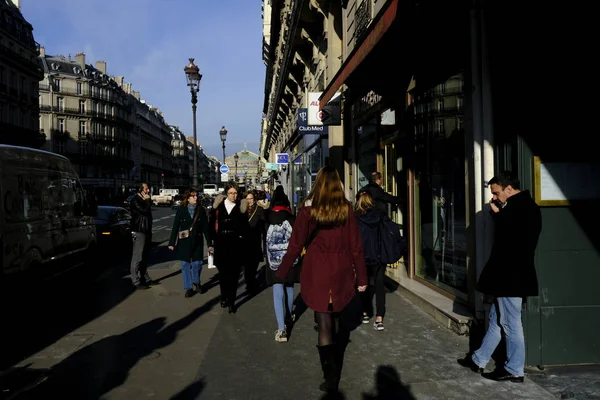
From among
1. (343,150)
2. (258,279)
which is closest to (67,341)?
(258,279)

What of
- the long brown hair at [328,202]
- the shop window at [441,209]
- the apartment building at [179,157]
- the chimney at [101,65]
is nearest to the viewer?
the long brown hair at [328,202]

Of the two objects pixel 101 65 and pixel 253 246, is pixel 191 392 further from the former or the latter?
pixel 101 65

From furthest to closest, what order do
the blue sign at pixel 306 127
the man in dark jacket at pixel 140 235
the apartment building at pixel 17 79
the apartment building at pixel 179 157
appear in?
the apartment building at pixel 179 157 < the apartment building at pixel 17 79 < the blue sign at pixel 306 127 < the man in dark jacket at pixel 140 235

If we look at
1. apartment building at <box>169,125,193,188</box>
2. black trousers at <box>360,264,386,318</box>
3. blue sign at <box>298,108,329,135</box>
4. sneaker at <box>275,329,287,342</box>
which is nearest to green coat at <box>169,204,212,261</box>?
sneaker at <box>275,329,287,342</box>

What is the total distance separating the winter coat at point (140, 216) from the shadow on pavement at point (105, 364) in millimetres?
2711

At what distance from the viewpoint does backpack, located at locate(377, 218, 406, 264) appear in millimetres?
6020

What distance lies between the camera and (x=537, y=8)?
4.41 m

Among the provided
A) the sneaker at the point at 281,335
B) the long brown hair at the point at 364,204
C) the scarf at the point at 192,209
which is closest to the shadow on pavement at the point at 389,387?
the sneaker at the point at 281,335

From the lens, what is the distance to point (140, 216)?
8750mm

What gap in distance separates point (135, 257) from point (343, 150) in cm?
752

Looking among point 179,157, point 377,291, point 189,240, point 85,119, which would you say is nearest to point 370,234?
point 377,291

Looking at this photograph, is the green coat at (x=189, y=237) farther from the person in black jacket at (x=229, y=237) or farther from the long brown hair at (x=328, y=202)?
the long brown hair at (x=328, y=202)

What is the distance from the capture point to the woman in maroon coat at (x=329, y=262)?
4051 millimetres

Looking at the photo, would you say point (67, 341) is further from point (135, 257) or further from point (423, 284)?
point (423, 284)
